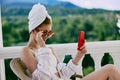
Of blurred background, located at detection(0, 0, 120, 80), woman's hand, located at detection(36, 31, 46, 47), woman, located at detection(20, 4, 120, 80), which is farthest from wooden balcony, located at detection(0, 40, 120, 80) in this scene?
blurred background, located at detection(0, 0, 120, 80)

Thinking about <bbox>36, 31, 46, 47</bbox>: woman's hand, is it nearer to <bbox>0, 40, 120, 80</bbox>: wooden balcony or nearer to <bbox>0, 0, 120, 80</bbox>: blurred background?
<bbox>0, 40, 120, 80</bbox>: wooden balcony

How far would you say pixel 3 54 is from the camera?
2.79m

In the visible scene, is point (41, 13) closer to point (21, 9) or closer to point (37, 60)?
point (37, 60)

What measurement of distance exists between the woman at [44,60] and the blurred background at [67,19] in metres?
0.92

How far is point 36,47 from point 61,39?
115cm

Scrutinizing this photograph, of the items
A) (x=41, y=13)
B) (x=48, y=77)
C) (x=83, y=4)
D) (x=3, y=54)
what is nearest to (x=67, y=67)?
(x=48, y=77)

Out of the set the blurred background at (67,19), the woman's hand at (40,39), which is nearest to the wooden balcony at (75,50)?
the woman's hand at (40,39)

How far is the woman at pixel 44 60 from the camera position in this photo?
7.55 ft

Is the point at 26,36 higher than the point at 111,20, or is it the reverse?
the point at 111,20

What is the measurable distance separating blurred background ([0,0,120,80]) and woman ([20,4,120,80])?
0.92 metres

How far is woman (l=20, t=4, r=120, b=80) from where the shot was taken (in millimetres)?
2301

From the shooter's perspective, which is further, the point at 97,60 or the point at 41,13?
the point at 97,60

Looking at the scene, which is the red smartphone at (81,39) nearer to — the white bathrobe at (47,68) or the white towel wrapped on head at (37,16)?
the white bathrobe at (47,68)

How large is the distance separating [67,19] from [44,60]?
145cm
